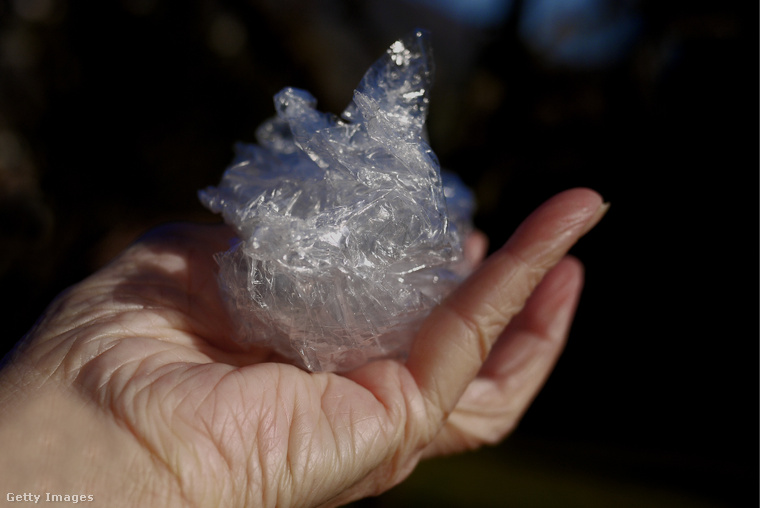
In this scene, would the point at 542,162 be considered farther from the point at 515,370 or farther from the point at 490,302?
the point at 490,302

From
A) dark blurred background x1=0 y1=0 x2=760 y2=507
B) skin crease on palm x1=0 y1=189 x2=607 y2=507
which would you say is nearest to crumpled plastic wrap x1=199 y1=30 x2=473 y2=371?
skin crease on palm x1=0 y1=189 x2=607 y2=507

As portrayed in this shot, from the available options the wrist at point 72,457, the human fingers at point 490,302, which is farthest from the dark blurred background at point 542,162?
the wrist at point 72,457

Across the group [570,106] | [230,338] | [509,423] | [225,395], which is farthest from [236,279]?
[570,106]

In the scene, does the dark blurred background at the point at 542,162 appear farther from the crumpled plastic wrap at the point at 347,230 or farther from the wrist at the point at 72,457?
the wrist at the point at 72,457

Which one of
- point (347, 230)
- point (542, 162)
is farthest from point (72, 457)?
point (542, 162)

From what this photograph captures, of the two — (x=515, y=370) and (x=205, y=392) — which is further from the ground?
(x=205, y=392)

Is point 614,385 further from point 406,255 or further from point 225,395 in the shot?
point 225,395
